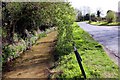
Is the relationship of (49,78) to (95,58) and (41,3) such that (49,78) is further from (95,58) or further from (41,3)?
(41,3)

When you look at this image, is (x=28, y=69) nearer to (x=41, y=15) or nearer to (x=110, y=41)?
(x=41, y=15)

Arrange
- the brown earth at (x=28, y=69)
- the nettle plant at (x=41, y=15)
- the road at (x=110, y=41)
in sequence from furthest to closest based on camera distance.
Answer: the road at (x=110, y=41) → the nettle plant at (x=41, y=15) → the brown earth at (x=28, y=69)

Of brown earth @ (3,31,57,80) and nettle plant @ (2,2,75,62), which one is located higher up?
nettle plant @ (2,2,75,62)

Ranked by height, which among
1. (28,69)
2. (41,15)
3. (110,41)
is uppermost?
(41,15)

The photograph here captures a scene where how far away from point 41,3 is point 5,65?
126 inches

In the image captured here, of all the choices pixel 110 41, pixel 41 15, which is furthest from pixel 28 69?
pixel 110 41

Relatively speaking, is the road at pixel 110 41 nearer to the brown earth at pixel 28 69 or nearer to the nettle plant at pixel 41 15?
the nettle plant at pixel 41 15

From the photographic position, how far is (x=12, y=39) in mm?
13156

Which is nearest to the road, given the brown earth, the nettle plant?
the nettle plant

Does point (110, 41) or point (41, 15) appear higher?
point (41, 15)

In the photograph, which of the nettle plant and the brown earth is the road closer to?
the nettle plant

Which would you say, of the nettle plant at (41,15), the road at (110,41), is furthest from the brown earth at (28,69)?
the road at (110,41)

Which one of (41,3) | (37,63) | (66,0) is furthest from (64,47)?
(66,0)

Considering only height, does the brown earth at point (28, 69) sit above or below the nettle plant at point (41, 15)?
below
